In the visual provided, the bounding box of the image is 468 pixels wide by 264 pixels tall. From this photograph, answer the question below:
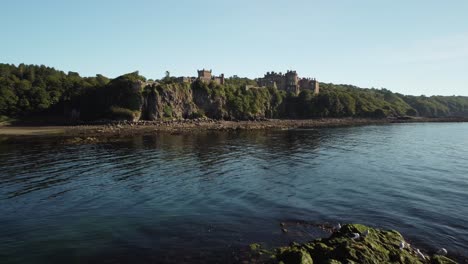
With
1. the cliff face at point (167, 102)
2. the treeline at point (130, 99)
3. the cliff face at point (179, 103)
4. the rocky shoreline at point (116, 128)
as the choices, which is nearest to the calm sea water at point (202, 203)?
the rocky shoreline at point (116, 128)

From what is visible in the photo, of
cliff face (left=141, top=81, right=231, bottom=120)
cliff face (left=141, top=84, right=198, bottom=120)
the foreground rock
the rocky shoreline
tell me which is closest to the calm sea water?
the foreground rock

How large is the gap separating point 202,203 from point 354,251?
13.5 meters

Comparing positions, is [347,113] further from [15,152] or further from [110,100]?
[15,152]

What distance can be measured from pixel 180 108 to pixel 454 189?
11369 cm

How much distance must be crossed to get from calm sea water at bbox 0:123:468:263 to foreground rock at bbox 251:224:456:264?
7.26 feet

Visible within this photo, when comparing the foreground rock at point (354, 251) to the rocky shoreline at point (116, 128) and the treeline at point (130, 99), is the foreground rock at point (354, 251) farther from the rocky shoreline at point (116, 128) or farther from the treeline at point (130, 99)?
the treeline at point (130, 99)

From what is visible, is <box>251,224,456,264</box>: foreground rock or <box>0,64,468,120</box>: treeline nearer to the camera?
<box>251,224,456,264</box>: foreground rock

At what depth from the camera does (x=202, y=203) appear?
25516mm

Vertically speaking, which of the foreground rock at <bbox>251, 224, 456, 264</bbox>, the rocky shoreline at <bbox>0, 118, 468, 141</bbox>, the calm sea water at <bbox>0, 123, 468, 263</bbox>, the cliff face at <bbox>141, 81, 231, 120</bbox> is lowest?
the calm sea water at <bbox>0, 123, 468, 263</bbox>

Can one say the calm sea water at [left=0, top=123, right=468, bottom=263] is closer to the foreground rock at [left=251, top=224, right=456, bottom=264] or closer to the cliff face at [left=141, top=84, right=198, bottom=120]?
the foreground rock at [left=251, top=224, right=456, bottom=264]

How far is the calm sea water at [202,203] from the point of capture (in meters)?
17.8

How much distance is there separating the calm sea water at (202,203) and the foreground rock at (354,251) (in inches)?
87.1

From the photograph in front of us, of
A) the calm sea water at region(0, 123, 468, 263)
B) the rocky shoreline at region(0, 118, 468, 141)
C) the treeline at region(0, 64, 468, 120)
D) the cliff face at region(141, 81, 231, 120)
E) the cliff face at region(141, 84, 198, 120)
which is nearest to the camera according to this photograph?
the calm sea water at region(0, 123, 468, 263)

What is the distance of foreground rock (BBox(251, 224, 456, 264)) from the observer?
561 inches
